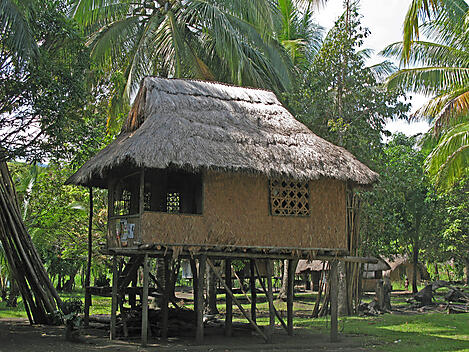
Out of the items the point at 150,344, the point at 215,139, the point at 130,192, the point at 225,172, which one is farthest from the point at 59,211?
the point at 225,172

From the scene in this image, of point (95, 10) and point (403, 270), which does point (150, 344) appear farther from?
point (403, 270)

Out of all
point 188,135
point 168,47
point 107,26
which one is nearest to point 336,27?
point 168,47

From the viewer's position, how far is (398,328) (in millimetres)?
15570

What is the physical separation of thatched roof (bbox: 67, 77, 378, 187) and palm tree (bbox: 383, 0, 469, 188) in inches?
184

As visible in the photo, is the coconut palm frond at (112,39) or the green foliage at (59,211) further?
the green foliage at (59,211)

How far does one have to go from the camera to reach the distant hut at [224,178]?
11.5 m

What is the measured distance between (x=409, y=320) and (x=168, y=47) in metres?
10.9

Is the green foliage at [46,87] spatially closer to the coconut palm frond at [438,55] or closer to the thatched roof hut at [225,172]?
the thatched roof hut at [225,172]

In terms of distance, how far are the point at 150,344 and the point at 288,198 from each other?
424 cm

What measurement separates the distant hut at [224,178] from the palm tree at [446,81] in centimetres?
514

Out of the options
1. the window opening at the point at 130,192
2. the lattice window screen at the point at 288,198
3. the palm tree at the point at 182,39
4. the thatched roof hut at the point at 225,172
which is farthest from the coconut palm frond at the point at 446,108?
the window opening at the point at 130,192

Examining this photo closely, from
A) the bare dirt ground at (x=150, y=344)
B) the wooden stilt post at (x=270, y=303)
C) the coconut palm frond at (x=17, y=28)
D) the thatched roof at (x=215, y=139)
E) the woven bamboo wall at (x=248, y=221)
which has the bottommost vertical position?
the bare dirt ground at (x=150, y=344)

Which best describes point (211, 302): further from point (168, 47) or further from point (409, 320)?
point (168, 47)

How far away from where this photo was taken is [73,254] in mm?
22344
